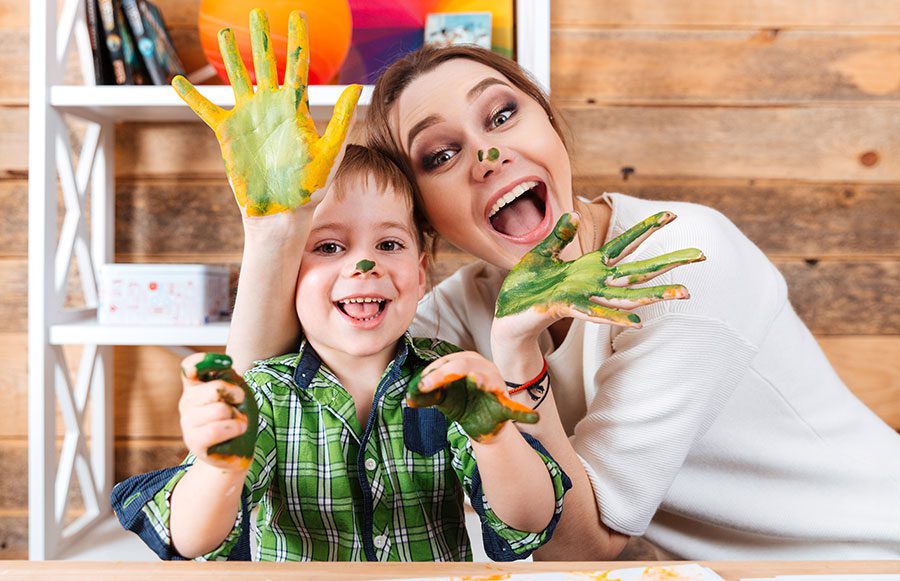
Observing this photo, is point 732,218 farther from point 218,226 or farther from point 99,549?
point 99,549

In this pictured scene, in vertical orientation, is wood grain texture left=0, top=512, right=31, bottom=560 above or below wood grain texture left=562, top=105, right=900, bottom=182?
below

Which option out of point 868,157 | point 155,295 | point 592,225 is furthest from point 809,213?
point 155,295

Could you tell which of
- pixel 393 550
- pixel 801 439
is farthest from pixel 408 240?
pixel 801 439

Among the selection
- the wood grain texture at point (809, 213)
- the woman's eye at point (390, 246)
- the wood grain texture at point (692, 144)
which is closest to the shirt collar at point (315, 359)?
the woman's eye at point (390, 246)

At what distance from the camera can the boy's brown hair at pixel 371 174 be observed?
0.91m

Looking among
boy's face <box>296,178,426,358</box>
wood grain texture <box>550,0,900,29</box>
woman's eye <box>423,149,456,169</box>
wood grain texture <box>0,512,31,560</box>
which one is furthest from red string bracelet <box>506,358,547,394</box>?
wood grain texture <box>0,512,31,560</box>

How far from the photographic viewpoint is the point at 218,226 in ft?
5.95

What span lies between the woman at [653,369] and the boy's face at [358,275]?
0.05 metres

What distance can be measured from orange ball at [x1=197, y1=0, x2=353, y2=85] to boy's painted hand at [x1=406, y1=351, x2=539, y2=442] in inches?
38.4

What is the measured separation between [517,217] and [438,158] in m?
0.14

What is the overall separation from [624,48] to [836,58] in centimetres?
49

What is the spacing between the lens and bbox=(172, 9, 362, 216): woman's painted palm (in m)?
0.79

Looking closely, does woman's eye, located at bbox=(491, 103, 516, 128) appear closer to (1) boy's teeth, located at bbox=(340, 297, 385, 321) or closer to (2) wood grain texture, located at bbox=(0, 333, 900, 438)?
(1) boy's teeth, located at bbox=(340, 297, 385, 321)

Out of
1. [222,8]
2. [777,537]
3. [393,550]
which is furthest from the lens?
[222,8]
